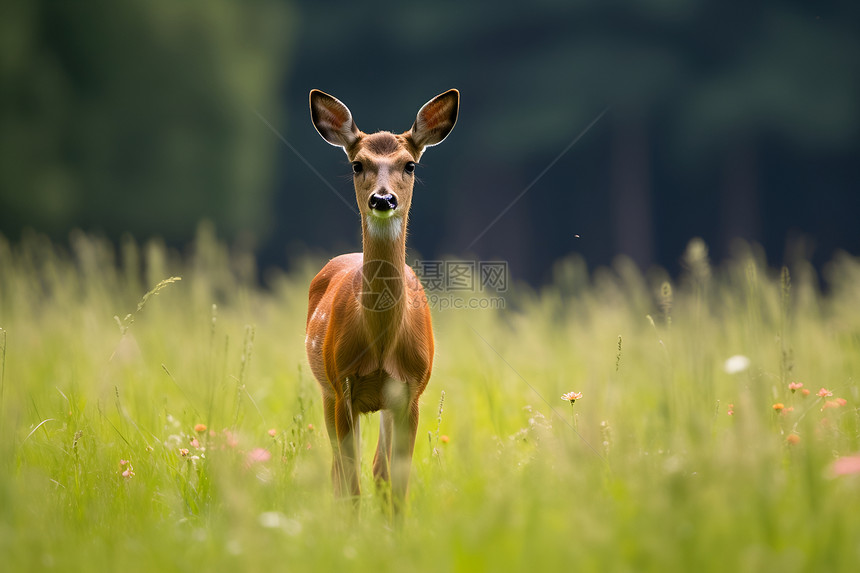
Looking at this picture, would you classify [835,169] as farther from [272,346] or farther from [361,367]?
[361,367]

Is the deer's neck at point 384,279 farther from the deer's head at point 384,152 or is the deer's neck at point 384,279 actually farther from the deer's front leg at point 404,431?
the deer's front leg at point 404,431

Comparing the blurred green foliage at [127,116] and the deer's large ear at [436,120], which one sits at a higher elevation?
the blurred green foliage at [127,116]

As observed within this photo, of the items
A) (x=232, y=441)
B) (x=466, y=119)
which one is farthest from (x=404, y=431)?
(x=466, y=119)

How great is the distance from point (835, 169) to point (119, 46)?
1388 centimetres

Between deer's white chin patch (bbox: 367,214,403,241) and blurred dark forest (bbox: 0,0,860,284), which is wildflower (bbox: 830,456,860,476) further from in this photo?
blurred dark forest (bbox: 0,0,860,284)

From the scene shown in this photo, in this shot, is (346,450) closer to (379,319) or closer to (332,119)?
(379,319)

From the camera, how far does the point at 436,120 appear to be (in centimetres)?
397

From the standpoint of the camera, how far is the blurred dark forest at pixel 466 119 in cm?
1071

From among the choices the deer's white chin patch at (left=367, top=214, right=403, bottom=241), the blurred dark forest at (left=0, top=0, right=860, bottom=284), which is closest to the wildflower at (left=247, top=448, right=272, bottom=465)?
the deer's white chin patch at (left=367, top=214, right=403, bottom=241)

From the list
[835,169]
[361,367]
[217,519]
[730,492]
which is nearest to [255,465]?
[217,519]

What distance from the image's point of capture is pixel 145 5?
10.8 m

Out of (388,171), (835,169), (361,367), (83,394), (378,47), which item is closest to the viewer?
(361,367)

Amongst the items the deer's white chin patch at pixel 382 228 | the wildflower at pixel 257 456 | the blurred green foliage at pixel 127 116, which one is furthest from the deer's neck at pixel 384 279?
the blurred green foliage at pixel 127 116

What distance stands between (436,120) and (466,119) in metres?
13.6
